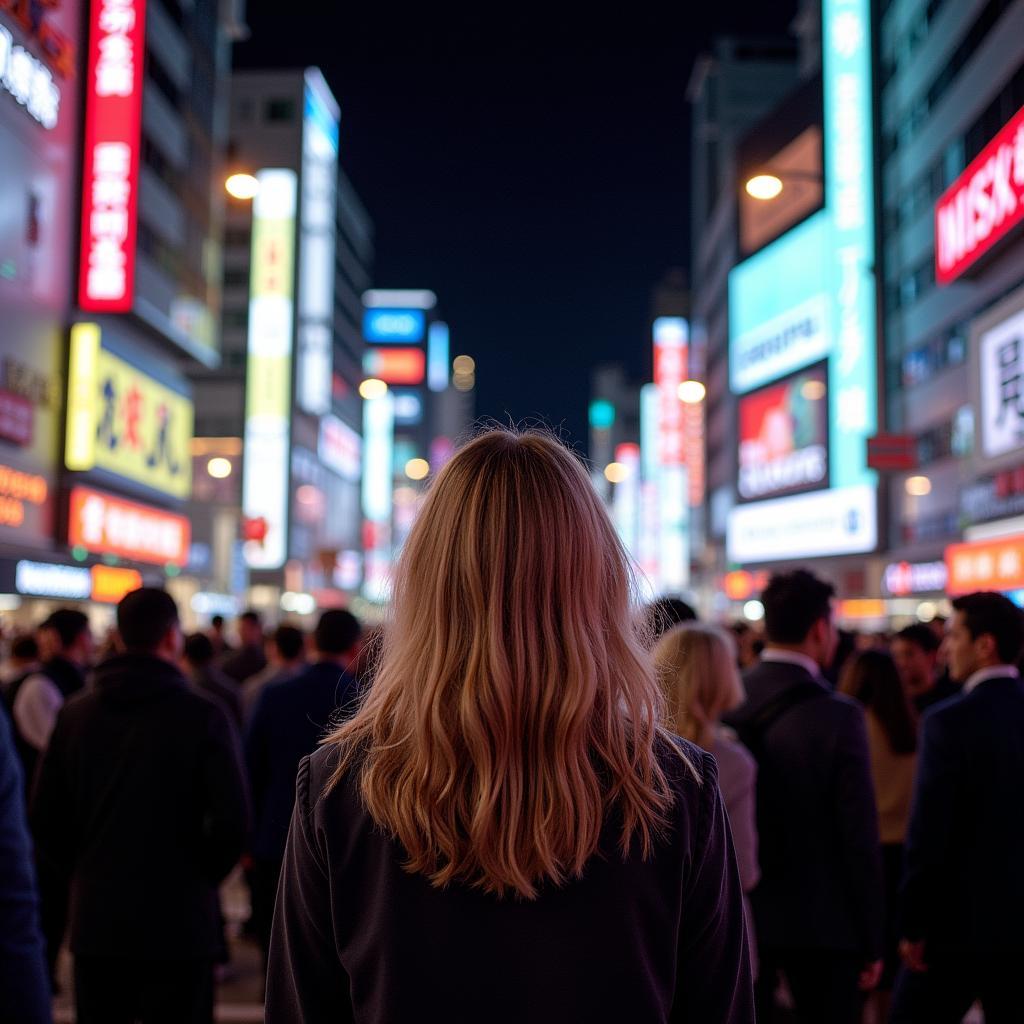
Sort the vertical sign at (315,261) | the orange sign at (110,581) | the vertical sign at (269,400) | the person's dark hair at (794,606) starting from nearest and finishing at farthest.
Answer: the person's dark hair at (794,606)
the orange sign at (110,581)
the vertical sign at (269,400)
the vertical sign at (315,261)

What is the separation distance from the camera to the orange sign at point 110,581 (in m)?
25.9

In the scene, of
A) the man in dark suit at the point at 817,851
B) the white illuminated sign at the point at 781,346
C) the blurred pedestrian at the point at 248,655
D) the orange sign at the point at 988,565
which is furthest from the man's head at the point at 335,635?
the white illuminated sign at the point at 781,346

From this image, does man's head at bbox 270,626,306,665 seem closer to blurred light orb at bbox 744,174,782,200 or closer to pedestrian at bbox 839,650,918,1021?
pedestrian at bbox 839,650,918,1021

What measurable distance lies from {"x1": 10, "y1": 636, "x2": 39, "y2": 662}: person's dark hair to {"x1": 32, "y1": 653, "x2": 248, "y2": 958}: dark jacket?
4781 millimetres

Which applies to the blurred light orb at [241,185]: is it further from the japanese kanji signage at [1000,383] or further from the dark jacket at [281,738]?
the dark jacket at [281,738]

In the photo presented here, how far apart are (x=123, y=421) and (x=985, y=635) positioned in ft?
86.8

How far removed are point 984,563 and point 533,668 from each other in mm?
14243

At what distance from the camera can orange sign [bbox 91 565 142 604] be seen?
25.9m

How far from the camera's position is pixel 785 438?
3058 centimetres

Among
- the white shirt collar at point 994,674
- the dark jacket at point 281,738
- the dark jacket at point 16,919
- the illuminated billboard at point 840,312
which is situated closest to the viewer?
the dark jacket at point 16,919

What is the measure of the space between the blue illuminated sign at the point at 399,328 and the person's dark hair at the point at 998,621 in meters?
145


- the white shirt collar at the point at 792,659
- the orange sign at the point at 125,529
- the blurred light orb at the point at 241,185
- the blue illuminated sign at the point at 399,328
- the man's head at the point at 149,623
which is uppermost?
the blue illuminated sign at the point at 399,328

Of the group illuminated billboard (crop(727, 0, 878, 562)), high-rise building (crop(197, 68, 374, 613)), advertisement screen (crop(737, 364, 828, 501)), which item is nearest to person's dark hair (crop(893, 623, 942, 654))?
illuminated billboard (crop(727, 0, 878, 562))

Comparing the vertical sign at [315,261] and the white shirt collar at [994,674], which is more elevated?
the vertical sign at [315,261]
